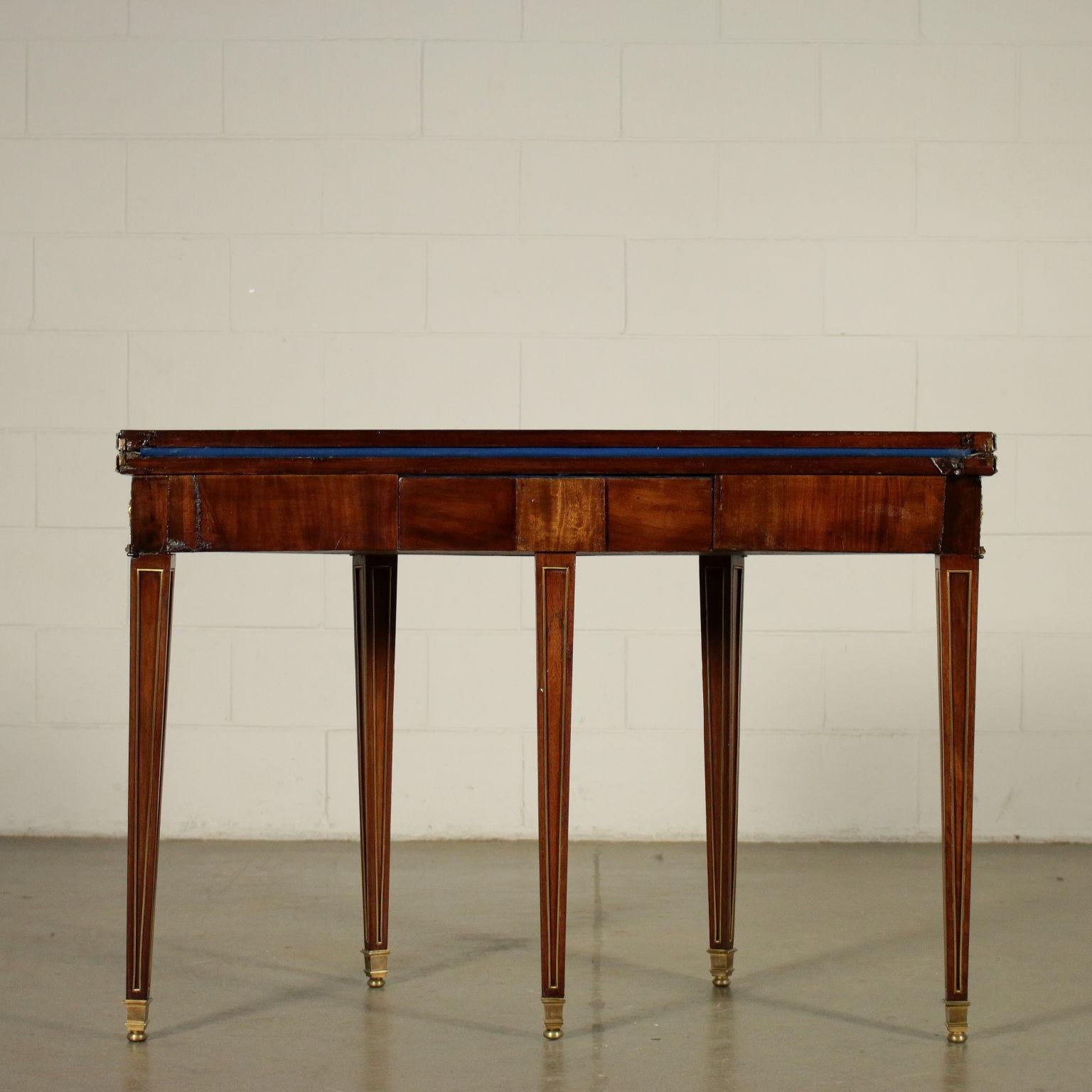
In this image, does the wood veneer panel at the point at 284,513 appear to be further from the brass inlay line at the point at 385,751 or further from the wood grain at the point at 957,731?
the wood grain at the point at 957,731

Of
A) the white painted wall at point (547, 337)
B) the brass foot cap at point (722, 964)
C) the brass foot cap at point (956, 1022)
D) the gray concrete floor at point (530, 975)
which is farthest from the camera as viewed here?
the white painted wall at point (547, 337)

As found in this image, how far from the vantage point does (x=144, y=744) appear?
1.97m

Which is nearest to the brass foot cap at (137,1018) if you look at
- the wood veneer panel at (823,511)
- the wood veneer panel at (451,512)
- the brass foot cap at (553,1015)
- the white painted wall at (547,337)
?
the brass foot cap at (553,1015)

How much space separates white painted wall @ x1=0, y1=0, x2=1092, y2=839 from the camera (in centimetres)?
368

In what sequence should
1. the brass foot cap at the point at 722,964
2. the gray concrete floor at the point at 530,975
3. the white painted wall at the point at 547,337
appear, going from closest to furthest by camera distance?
the gray concrete floor at the point at 530,975 → the brass foot cap at the point at 722,964 → the white painted wall at the point at 547,337

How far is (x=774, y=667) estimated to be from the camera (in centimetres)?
369

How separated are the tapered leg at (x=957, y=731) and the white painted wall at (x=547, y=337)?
1.72 meters

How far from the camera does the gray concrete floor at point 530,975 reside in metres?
1.89

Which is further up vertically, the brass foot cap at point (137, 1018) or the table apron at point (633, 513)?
the table apron at point (633, 513)

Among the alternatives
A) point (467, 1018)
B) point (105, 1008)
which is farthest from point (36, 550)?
point (467, 1018)

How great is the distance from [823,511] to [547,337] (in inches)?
73.0

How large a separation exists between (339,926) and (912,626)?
1661 mm

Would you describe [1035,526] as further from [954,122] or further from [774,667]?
[954,122]

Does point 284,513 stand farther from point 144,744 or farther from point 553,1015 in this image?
point 553,1015
